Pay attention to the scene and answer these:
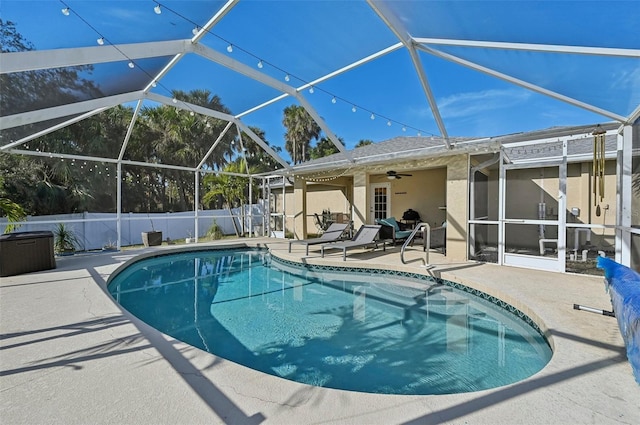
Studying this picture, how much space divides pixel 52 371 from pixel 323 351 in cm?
269

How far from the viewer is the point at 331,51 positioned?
592 centimetres

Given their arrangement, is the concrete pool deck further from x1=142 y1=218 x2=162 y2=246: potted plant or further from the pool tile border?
x1=142 y1=218 x2=162 y2=246: potted plant

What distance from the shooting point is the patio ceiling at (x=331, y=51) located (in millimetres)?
3730

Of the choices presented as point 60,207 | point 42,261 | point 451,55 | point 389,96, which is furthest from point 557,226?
point 60,207

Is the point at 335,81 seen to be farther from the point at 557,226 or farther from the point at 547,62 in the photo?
the point at 557,226

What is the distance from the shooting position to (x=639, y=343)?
7.41ft

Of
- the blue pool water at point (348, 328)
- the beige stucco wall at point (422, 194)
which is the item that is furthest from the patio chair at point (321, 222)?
the blue pool water at point (348, 328)

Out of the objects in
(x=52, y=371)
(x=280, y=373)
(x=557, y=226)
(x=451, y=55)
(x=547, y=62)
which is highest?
(x=451, y=55)

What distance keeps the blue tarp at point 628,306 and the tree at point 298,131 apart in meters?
23.8

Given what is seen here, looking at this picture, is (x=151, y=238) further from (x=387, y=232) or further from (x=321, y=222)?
(x=387, y=232)

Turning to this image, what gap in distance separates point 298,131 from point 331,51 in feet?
68.1

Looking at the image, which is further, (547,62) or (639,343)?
(547,62)

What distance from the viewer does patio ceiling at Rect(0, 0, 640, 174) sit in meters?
3.73

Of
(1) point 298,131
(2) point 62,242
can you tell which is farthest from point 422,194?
(1) point 298,131
